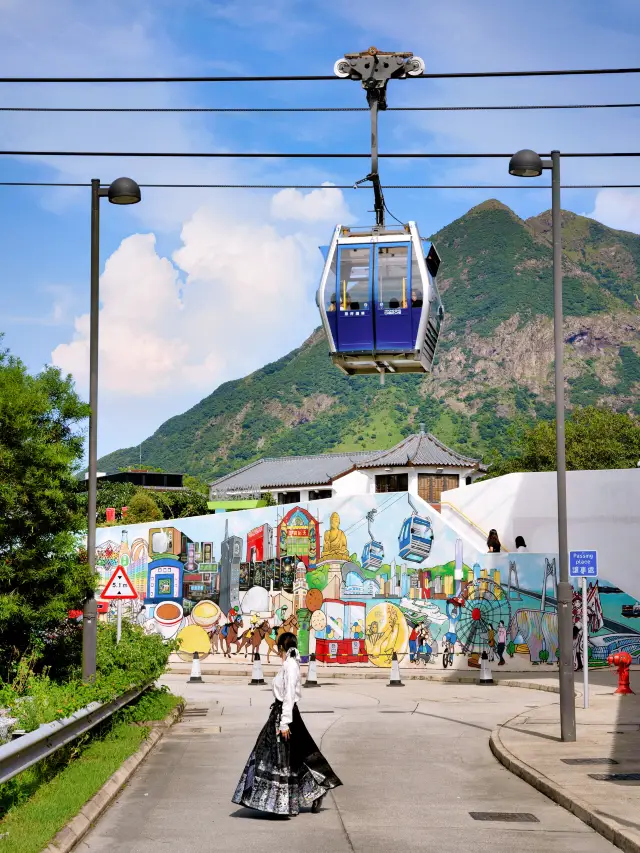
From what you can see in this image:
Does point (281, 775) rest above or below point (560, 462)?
below

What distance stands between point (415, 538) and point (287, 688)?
89.0 ft

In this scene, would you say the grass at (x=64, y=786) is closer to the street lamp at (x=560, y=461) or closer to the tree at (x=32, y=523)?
the tree at (x=32, y=523)

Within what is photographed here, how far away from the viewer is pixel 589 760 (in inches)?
589

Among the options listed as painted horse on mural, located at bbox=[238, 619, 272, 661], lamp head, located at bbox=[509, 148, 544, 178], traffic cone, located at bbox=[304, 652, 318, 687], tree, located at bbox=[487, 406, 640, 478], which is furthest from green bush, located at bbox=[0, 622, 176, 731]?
tree, located at bbox=[487, 406, 640, 478]

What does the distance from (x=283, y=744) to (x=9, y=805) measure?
274 cm

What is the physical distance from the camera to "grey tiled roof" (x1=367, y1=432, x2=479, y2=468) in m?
78.5

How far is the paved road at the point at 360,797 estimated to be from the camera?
10.3 metres

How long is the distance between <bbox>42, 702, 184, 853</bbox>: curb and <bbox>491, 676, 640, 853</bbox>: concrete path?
185 inches

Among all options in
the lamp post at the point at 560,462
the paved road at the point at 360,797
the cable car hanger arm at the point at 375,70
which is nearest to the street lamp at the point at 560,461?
the lamp post at the point at 560,462

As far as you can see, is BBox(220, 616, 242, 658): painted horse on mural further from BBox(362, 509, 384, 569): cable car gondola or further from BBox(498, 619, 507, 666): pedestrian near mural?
BBox(498, 619, 507, 666): pedestrian near mural

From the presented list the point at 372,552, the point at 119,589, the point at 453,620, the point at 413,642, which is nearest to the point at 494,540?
the point at 453,620

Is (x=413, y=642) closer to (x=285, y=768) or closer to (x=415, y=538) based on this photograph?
(x=415, y=538)

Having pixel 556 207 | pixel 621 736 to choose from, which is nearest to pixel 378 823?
pixel 621 736

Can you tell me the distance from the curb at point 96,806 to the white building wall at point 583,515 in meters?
21.9
